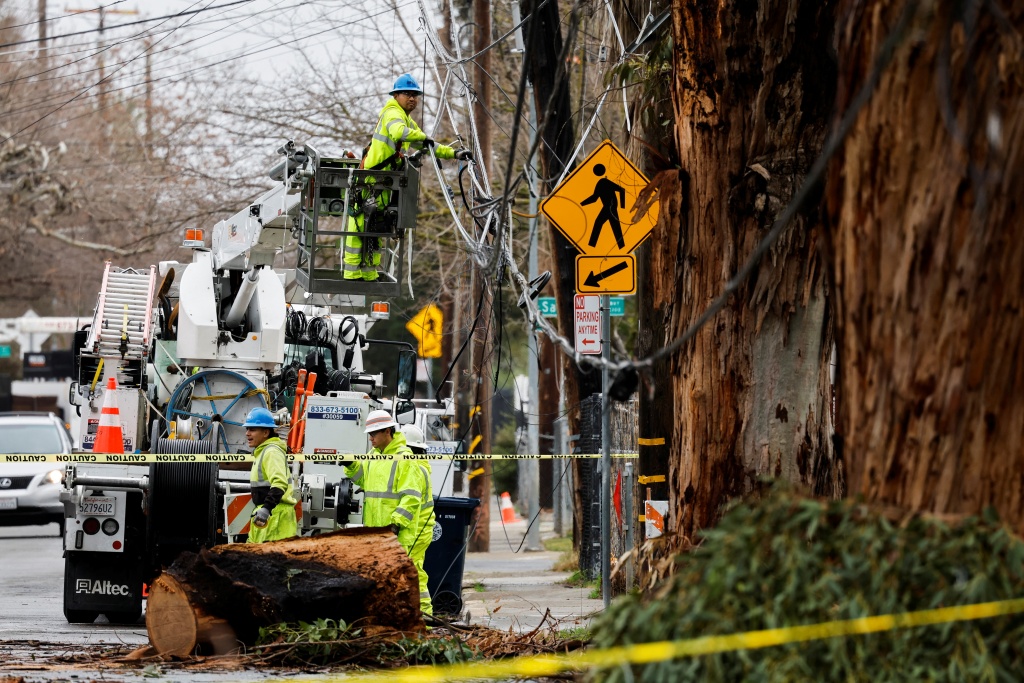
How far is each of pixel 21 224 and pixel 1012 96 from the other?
127ft

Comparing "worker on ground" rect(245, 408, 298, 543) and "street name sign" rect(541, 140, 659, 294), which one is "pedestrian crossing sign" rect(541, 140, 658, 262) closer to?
"street name sign" rect(541, 140, 659, 294)

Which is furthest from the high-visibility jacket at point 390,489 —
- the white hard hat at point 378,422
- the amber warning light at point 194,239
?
the amber warning light at point 194,239

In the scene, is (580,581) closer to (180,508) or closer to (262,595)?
(180,508)

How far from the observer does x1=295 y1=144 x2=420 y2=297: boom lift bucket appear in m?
11.8

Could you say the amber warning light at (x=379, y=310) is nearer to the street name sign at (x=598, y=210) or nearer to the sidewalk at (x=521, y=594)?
the sidewalk at (x=521, y=594)

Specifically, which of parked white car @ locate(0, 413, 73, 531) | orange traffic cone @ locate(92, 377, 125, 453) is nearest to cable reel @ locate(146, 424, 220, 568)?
orange traffic cone @ locate(92, 377, 125, 453)

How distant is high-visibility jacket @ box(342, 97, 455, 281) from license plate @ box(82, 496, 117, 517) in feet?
8.95

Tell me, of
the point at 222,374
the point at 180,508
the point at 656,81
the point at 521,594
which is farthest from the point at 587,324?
the point at 521,594

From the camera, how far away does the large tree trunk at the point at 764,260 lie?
7785 millimetres

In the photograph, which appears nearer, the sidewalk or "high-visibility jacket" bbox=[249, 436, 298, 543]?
"high-visibility jacket" bbox=[249, 436, 298, 543]

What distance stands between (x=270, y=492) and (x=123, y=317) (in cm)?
374

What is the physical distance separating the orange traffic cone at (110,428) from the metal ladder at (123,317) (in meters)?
0.34

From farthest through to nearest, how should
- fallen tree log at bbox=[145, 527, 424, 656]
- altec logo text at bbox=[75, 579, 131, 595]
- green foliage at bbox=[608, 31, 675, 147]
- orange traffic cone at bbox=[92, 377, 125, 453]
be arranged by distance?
orange traffic cone at bbox=[92, 377, 125, 453]
altec logo text at bbox=[75, 579, 131, 595]
green foliage at bbox=[608, 31, 675, 147]
fallen tree log at bbox=[145, 527, 424, 656]

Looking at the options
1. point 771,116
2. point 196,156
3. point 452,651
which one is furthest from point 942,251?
point 196,156
